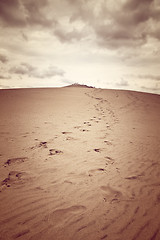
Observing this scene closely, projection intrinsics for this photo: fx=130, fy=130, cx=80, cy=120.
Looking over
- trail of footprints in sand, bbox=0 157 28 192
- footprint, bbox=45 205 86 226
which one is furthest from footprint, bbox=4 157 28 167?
footprint, bbox=45 205 86 226

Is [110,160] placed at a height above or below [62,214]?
above

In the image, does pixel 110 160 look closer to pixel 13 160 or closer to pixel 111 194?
pixel 111 194

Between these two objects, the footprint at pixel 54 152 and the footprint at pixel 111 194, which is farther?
the footprint at pixel 54 152

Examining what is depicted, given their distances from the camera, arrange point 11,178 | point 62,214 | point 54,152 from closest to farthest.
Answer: point 62,214 < point 11,178 < point 54,152

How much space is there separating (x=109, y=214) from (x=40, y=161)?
207cm

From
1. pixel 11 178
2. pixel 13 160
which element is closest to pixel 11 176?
pixel 11 178

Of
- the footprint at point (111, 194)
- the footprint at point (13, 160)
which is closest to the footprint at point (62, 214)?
the footprint at point (111, 194)

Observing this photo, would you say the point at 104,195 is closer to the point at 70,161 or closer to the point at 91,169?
the point at 91,169

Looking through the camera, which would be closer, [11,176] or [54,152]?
[11,176]

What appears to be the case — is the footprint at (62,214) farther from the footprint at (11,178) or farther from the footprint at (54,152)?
the footprint at (54,152)

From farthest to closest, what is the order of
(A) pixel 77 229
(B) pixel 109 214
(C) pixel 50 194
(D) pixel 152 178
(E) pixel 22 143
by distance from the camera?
(E) pixel 22 143 < (D) pixel 152 178 < (C) pixel 50 194 < (B) pixel 109 214 < (A) pixel 77 229

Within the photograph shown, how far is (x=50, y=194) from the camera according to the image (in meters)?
2.40

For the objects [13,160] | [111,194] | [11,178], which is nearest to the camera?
[111,194]

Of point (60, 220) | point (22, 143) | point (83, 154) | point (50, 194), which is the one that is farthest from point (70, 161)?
point (22, 143)
